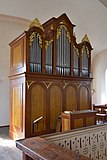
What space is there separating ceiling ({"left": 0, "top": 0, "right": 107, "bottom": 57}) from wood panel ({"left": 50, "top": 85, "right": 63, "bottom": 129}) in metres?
2.36

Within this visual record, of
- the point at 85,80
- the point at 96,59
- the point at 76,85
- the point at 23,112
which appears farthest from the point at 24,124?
A: the point at 96,59

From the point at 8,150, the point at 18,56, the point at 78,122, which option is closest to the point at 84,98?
the point at 78,122

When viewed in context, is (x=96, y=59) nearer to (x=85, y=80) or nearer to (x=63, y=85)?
(x=85, y=80)

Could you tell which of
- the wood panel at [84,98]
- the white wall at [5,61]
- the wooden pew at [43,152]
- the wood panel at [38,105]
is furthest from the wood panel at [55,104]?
the wooden pew at [43,152]

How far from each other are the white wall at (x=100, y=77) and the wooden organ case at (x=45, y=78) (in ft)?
12.5

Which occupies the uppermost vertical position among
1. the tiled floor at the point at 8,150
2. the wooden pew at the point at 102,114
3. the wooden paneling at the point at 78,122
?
the wooden paneling at the point at 78,122

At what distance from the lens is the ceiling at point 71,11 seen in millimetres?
5235

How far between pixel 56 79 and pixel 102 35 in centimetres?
382

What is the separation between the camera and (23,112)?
4.28 metres

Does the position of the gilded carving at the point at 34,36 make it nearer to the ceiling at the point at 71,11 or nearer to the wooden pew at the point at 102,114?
the ceiling at the point at 71,11

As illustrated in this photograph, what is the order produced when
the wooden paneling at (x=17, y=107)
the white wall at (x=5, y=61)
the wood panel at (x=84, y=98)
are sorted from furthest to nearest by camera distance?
the white wall at (x=5, y=61) → the wood panel at (x=84, y=98) → the wooden paneling at (x=17, y=107)

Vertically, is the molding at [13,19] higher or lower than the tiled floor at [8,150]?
higher

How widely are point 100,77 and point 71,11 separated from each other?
423 cm

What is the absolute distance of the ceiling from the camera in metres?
5.24
